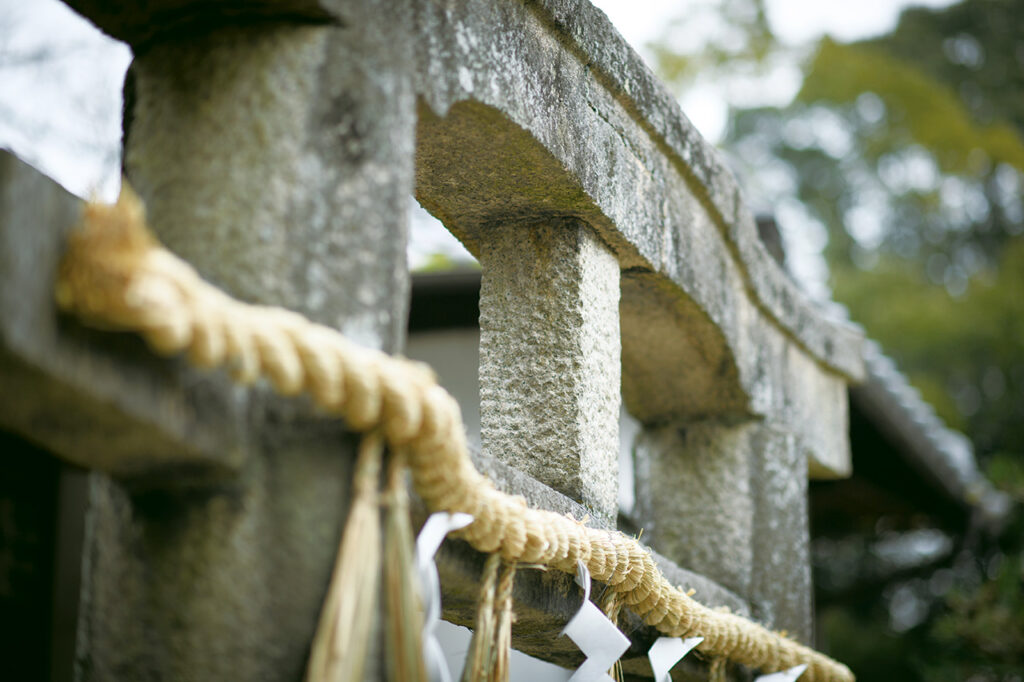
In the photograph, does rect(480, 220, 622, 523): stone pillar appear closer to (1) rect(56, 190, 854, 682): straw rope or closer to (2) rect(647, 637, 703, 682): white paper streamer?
(2) rect(647, 637, 703, 682): white paper streamer

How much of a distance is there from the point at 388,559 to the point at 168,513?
0.22m

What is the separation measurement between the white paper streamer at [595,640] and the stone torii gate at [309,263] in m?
0.08

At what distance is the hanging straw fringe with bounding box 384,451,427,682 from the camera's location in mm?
931

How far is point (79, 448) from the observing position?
878 mm

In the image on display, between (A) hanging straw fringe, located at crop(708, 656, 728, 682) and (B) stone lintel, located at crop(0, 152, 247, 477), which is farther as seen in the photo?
(A) hanging straw fringe, located at crop(708, 656, 728, 682)

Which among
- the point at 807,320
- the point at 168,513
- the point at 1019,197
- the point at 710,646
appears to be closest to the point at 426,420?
the point at 168,513

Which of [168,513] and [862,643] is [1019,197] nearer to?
[862,643]

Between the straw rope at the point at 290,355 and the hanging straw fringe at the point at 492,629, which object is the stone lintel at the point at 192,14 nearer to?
the straw rope at the point at 290,355

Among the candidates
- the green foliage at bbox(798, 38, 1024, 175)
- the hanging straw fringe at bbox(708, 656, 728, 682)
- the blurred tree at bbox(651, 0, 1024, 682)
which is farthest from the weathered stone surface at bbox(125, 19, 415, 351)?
the green foliage at bbox(798, 38, 1024, 175)

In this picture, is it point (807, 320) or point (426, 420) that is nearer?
point (426, 420)

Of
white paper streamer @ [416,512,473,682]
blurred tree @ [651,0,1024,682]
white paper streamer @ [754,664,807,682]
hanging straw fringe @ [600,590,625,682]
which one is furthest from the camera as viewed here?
blurred tree @ [651,0,1024,682]

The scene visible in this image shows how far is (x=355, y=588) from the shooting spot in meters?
0.91

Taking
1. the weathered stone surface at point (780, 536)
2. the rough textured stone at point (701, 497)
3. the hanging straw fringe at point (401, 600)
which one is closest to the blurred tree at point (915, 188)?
the weathered stone surface at point (780, 536)

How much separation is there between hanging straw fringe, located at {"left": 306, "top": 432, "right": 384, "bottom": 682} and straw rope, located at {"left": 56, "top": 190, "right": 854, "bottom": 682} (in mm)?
42
